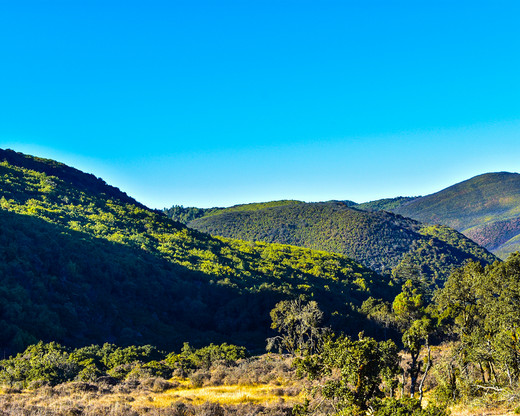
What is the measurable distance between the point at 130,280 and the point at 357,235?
107672 millimetres

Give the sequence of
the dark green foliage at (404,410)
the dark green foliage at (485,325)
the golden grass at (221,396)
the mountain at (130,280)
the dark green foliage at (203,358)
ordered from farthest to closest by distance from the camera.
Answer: the mountain at (130,280) < the dark green foliage at (203,358) < the golden grass at (221,396) < the dark green foliage at (485,325) < the dark green foliage at (404,410)

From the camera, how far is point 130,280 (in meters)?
51.8

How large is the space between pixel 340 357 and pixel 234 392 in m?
13.1

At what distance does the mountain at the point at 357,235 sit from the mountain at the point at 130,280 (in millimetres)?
51741

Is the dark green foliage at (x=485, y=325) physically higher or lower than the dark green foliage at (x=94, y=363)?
higher

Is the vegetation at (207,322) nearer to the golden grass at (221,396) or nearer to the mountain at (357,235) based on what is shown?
the golden grass at (221,396)

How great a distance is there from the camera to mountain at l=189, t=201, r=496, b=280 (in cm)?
13355

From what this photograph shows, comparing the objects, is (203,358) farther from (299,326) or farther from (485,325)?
(485,325)

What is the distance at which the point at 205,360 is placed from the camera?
3200cm

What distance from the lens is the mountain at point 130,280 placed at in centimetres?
4031

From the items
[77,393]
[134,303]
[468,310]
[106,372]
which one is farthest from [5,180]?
[468,310]

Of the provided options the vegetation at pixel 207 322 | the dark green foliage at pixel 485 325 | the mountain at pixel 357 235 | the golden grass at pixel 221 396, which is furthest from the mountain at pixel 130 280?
the mountain at pixel 357 235

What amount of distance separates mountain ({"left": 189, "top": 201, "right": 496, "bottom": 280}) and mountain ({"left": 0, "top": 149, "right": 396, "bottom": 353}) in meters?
51.7

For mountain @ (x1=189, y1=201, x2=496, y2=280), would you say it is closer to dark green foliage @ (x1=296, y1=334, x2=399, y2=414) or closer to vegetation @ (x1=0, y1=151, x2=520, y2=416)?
vegetation @ (x1=0, y1=151, x2=520, y2=416)
